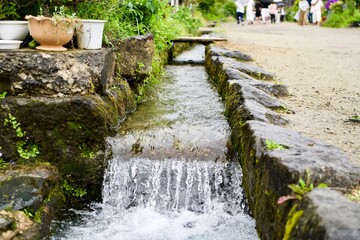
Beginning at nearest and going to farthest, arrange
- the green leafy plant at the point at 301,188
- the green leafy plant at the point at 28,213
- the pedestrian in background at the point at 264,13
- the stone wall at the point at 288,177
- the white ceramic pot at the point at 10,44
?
the stone wall at the point at 288,177, the green leafy plant at the point at 301,188, the green leafy plant at the point at 28,213, the white ceramic pot at the point at 10,44, the pedestrian in background at the point at 264,13

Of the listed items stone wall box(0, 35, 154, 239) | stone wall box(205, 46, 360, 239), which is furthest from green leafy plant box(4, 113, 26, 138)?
stone wall box(205, 46, 360, 239)

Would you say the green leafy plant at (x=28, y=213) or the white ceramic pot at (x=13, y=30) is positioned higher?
the white ceramic pot at (x=13, y=30)

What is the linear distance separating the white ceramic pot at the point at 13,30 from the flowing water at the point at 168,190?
Result: 145 centimetres

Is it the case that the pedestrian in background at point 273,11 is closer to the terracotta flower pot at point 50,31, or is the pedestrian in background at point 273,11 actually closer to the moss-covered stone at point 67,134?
the terracotta flower pot at point 50,31

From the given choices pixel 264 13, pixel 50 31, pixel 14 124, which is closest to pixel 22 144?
pixel 14 124

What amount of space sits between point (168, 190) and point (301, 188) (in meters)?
→ 1.96

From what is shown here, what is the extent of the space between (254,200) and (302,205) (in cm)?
133

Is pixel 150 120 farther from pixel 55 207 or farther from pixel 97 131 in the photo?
pixel 55 207

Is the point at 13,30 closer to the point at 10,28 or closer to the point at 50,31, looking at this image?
the point at 10,28

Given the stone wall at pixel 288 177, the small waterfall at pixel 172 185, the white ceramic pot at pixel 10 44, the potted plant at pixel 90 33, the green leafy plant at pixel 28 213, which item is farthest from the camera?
the potted plant at pixel 90 33

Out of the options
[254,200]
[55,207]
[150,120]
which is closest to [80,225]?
[55,207]

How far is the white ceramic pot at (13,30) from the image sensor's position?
4.75m


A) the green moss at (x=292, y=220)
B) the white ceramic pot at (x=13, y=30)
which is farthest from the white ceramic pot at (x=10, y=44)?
the green moss at (x=292, y=220)

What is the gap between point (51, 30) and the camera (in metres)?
4.70
